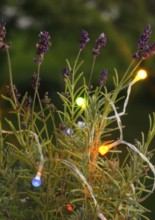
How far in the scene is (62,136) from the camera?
1989 millimetres

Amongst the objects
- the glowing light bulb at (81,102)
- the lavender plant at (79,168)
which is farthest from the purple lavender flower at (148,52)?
the glowing light bulb at (81,102)

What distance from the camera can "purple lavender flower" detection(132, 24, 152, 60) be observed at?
1.91m

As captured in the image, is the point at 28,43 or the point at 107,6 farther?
the point at 107,6

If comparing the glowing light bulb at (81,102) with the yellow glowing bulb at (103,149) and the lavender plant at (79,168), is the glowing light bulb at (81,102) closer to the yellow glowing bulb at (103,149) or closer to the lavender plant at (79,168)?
the lavender plant at (79,168)

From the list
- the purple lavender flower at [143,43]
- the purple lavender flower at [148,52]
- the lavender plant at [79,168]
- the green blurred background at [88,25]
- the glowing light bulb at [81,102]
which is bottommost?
the lavender plant at [79,168]

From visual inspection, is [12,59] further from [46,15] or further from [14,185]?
[14,185]

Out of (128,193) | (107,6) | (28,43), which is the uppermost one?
(107,6)

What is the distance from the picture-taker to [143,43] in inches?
75.7

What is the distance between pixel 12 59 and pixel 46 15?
2999mm

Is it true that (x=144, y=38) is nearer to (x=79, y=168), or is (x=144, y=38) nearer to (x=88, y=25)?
(x=79, y=168)

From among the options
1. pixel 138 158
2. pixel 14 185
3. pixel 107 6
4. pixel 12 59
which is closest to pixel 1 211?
pixel 14 185

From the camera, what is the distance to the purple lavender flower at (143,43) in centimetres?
191

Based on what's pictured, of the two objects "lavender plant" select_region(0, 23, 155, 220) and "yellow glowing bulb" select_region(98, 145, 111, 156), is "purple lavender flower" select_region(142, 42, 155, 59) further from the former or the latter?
"yellow glowing bulb" select_region(98, 145, 111, 156)

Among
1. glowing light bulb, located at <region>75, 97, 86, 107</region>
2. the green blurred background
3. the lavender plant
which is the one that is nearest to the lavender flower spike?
the lavender plant
